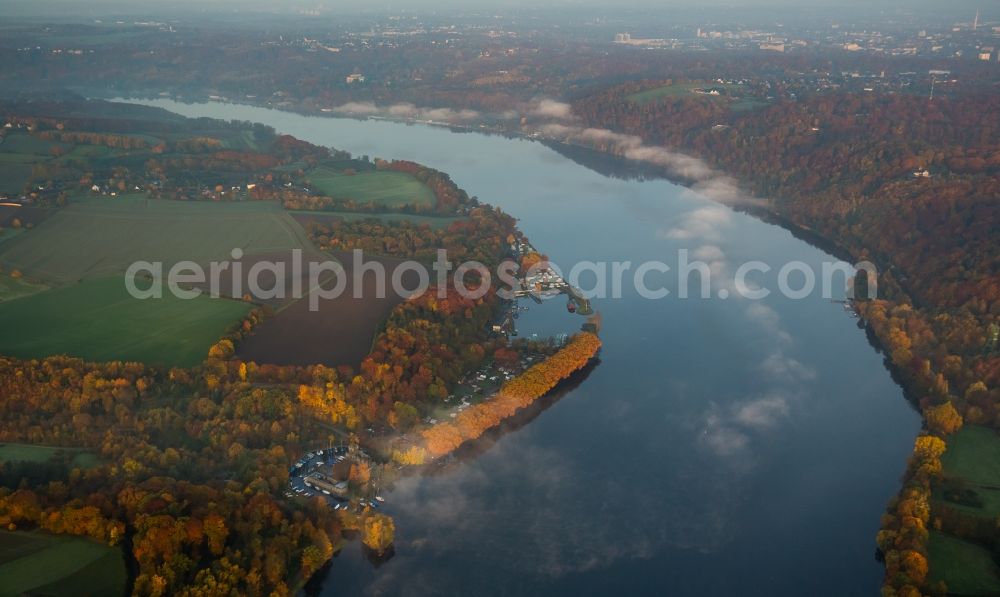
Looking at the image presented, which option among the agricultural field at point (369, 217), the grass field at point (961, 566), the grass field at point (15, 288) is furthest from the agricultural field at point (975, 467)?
the grass field at point (15, 288)

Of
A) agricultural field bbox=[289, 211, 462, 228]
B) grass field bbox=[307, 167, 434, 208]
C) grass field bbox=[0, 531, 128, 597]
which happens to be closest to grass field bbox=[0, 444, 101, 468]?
grass field bbox=[0, 531, 128, 597]

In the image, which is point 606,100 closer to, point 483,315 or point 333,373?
point 483,315

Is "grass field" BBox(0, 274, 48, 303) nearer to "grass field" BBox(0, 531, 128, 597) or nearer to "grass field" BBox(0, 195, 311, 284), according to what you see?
"grass field" BBox(0, 195, 311, 284)

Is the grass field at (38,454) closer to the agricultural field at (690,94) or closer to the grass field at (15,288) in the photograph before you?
the grass field at (15,288)

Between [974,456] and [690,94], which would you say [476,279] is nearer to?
[974,456]

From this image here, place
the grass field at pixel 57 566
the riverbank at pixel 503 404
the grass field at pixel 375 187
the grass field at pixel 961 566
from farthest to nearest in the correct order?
1. the grass field at pixel 375 187
2. the riverbank at pixel 503 404
3. the grass field at pixel 961 566
4. the grass field at pixel 57 566

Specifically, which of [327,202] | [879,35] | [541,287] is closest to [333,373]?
[541,287]
